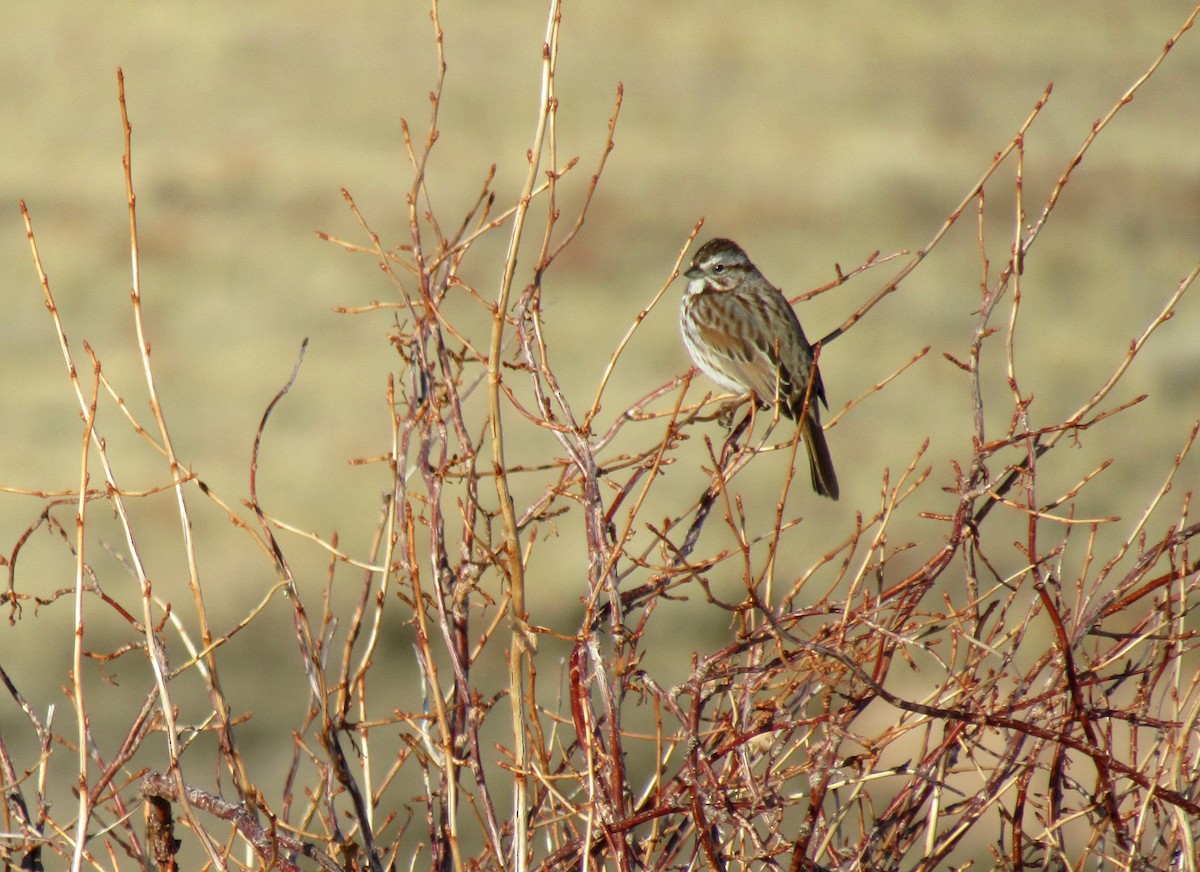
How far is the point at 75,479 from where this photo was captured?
13383 mm

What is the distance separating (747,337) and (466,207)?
771cm

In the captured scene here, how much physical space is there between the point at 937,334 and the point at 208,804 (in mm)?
12384

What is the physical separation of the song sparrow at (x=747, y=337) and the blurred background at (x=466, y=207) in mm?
5834

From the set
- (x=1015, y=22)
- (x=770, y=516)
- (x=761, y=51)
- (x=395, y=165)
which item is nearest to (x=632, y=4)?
(x=761, y=51)

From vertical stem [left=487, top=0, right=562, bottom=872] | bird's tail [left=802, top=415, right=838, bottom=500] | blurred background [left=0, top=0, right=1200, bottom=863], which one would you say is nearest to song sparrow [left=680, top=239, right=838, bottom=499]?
bird's tail [left=802, top=415, right=838, bottom=500]

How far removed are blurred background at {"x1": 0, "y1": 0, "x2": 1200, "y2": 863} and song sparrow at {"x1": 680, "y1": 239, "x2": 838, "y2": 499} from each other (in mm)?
5834

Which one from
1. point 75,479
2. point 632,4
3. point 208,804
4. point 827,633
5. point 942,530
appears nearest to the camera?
point 208,804

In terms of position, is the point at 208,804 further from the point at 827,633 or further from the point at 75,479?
the point at 75,479

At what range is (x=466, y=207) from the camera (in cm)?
1395

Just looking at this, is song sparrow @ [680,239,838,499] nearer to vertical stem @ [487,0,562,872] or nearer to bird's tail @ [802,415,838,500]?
bird's tail @ [802,415,838,500]

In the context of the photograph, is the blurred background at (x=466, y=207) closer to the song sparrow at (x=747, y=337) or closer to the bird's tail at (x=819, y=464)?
the song sparrow at (x=747, y=337)

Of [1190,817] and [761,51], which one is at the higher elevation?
[761,51]

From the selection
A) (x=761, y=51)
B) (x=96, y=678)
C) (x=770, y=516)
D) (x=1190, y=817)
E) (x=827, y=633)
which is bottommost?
(x=1190, y=817)

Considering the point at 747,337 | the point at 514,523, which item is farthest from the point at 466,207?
the point at 514,523
